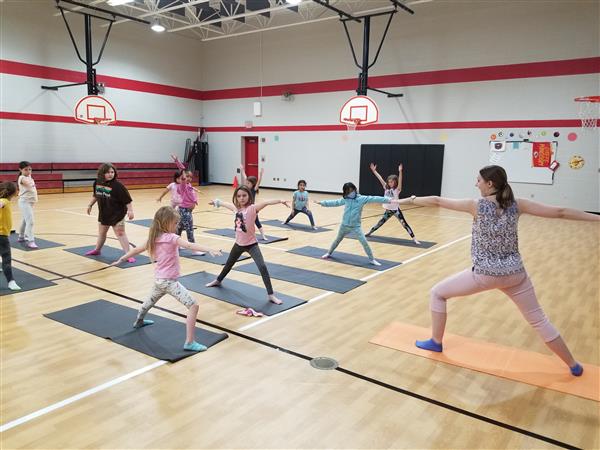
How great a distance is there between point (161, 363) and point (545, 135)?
47.9 ft

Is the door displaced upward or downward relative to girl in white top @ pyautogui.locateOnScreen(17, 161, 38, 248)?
upward

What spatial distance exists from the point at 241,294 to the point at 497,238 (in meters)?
3.13

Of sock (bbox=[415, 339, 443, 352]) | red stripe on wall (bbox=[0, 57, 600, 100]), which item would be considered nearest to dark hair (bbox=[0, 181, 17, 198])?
sock (bbox=[415, 339, 443, 352])

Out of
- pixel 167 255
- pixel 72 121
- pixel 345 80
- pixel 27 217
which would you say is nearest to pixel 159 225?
pixel 167 255

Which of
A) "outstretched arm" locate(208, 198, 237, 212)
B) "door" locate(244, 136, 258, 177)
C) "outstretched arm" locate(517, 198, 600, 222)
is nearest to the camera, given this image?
"outstretched arm" locate(517, 198, 600, 222)

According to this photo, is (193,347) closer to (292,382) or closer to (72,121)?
(292,382)

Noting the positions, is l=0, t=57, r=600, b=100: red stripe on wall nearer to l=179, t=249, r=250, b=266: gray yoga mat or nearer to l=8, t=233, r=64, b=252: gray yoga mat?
l=8, t=233, r=64, b=252: gray yoga mat

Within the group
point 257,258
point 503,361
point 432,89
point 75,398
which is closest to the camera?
point 75,398

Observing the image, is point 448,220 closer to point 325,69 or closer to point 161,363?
point 325,69

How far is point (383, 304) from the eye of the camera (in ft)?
17.5

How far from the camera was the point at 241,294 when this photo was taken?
5504 millimetres

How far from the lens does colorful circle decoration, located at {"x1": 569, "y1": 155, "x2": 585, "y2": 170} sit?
14.0 meters

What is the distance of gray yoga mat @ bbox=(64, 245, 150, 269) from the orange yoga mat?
161 inches

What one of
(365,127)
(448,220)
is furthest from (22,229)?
(365,127)
